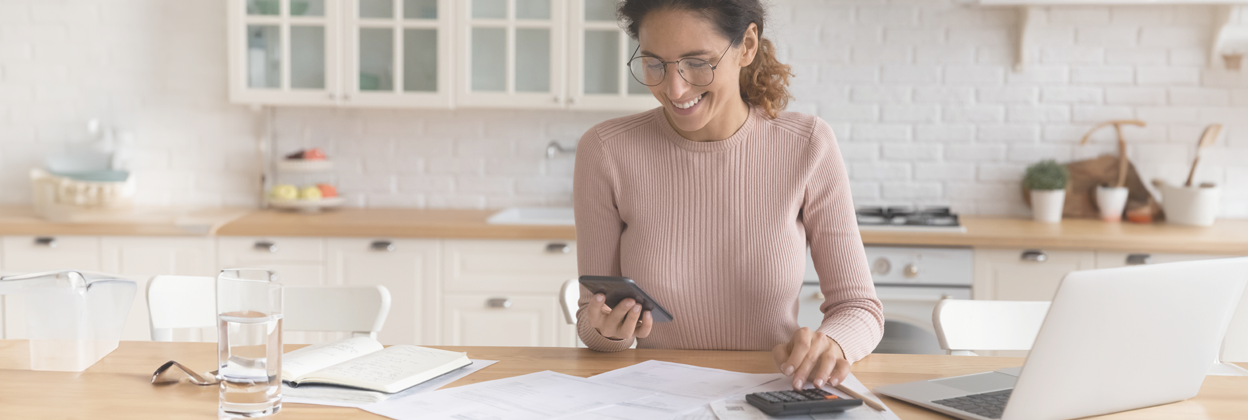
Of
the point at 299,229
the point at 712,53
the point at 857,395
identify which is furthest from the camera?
the point at 299,229

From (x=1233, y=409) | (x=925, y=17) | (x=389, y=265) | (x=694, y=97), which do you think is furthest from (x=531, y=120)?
(x=1233, y=409)

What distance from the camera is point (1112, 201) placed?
3.31m

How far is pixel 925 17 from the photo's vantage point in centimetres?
349

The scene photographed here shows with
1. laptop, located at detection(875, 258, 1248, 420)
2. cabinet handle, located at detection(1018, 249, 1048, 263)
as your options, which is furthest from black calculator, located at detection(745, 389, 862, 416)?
cabinet handle, located at detection(1018, 249, 1048, 263)

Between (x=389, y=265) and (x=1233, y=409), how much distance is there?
2470 mm

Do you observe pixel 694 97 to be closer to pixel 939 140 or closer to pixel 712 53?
pixel 712 53

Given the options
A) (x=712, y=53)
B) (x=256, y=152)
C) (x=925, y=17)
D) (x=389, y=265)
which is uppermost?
(x=925, y=17)

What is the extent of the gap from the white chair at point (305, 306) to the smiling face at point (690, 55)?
Answer: 767 millimetres

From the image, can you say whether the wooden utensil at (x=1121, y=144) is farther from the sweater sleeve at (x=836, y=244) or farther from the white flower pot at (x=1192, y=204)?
the sweater sleeve at (x=836, y=244)

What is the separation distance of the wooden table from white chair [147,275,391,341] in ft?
1.20

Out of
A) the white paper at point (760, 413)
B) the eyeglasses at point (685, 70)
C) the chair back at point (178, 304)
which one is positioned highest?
the eyeglasses at point (685, 70)

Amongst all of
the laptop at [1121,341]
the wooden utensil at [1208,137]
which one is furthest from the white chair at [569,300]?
the wooden utensil at [1208,137]

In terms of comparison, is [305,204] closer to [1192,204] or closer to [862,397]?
[862,397]

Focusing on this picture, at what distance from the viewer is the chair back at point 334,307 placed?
6.26 feet
